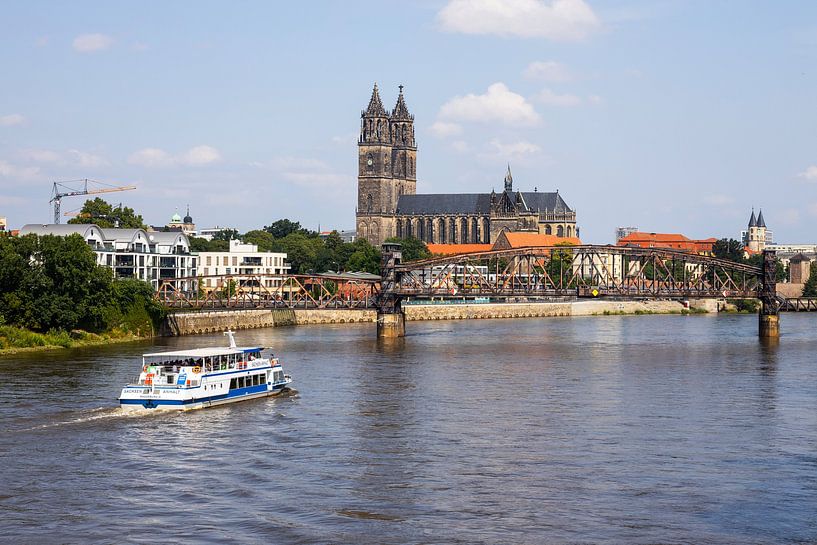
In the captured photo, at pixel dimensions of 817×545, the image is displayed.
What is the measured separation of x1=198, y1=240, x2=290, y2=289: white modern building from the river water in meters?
88.7

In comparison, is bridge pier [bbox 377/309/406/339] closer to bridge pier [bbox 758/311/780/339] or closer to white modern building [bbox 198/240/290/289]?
bridge pier [bbox 758/311/780/339]

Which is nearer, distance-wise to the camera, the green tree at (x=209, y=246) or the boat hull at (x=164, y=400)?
the boat hull at (x=164, y=400)

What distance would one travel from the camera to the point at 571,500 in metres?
39.8

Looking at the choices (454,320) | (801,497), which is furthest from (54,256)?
(454,320)

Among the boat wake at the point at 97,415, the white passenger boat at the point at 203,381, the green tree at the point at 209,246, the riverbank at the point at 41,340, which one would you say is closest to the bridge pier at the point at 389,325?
the riverbank at the point at 41,340

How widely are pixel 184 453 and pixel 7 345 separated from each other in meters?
→ 45.2

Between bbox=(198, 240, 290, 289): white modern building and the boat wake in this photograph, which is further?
bbox=(198, 240, 290, 289): white modern building

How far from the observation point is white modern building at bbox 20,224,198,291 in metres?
132

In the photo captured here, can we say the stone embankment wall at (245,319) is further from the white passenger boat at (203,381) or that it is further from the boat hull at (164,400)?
the boat hull at (164,400)

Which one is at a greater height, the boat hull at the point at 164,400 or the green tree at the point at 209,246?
the green tree at the point at 209,246

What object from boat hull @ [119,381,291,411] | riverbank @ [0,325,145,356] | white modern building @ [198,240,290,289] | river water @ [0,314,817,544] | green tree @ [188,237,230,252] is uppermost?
green tree @ [188,237,230,252]

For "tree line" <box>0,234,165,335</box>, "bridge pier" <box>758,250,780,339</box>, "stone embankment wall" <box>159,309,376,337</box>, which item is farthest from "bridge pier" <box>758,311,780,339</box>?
"tree line" <box>0,234,165,335</box>

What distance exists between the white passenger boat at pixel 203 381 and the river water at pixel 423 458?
0.99m

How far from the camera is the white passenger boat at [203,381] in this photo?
57.2 m
